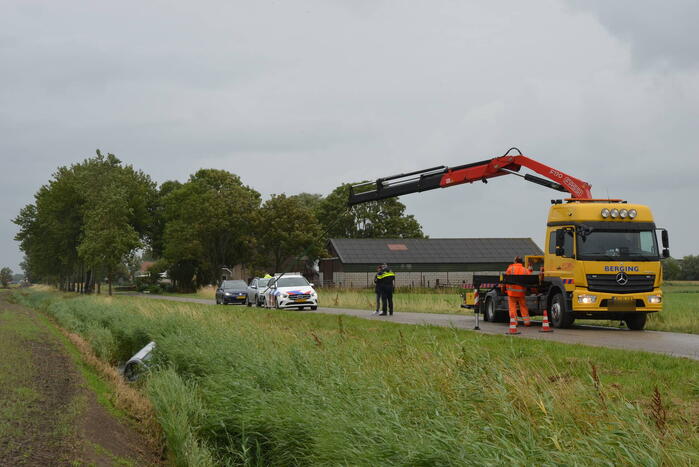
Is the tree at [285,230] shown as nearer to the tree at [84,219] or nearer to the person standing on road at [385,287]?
the tree at [84,219]

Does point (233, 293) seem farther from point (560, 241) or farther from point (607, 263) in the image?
point (607, 263)

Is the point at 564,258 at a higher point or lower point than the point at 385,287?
higher

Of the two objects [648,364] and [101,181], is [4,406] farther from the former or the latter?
[101,181]

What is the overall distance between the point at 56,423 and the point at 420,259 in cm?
6322

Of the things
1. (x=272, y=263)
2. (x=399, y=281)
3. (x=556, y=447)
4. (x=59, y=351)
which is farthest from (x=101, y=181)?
(x=556, y=447)

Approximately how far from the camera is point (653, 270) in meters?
18.5

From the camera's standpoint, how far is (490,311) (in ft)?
74.9

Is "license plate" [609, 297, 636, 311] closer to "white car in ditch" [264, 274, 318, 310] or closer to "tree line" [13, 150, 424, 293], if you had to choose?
"white car in ditch" [264, 274, 318, 310]

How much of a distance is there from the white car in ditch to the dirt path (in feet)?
46.9

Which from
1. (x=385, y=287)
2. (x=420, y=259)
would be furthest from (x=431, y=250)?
(x=385, y=287)

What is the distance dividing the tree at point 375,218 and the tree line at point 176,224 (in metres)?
0.12

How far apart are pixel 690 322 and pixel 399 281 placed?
170ft

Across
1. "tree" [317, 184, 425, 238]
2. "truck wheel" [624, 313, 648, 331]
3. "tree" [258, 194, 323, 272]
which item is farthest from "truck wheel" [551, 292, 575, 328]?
"tree" [317, 184, 425, 238]

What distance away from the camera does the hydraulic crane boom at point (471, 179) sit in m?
20.6
